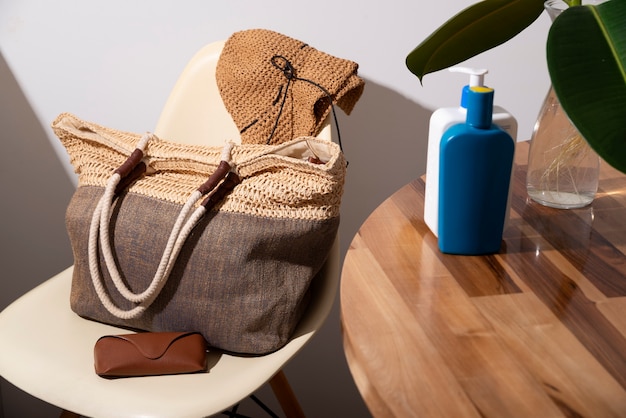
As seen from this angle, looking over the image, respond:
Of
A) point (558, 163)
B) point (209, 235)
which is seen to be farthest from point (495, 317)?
point (209, 235)

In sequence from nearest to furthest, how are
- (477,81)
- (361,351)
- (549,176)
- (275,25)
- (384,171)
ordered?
1. (361,351)
2. (477,81)
3. (549,176)
4. (275,25)
5. (384,171)

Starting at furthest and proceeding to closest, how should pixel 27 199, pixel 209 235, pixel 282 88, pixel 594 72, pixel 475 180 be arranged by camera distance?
1. pixel 27 199
2. pixel 282 88
3. pixel 209 235
4. pixel 475 180
5. pixel 594 72

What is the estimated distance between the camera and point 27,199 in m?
1.53

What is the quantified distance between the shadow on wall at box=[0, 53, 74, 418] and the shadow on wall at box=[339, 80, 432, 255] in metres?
0.59

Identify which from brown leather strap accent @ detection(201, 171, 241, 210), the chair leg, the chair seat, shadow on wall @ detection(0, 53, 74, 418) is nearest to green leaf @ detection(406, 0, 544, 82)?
brown leather strap accent @ detection(201, 171, 241, 210)

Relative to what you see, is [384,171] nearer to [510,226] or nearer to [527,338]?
[510,226]

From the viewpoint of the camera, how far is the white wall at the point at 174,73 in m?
1.38

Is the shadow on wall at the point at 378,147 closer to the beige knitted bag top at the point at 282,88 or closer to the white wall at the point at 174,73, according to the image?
the white wall at the point at 174,73

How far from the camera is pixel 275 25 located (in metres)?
1.39

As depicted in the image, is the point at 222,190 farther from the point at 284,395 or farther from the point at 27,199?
the point at 27,199

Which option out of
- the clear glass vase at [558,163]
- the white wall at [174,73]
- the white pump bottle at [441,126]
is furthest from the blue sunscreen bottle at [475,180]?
the white wall at [174,73]

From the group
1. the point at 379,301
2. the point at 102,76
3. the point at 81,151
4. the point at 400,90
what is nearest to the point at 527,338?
the point at 379,301

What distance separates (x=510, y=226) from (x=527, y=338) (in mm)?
240

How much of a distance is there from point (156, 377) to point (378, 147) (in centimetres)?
73
